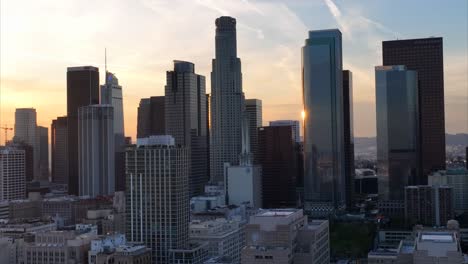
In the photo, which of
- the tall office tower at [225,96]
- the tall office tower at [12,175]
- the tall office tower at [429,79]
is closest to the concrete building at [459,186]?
the tall office tower at [429,79]

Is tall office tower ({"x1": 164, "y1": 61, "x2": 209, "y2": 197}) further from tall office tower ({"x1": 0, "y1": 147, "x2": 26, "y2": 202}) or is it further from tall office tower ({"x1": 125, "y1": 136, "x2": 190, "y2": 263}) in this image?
tall office tower ({"x1": 125, "y1": 136, "x2": 190, "y2": 263})

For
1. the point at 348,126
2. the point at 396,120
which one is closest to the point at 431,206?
the point at 396,120

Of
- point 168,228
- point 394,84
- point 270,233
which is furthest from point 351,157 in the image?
point 270,233

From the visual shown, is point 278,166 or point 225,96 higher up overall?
point 225,96

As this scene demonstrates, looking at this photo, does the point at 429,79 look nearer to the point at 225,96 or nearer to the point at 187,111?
the point at 225,96

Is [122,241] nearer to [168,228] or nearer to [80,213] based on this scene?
[168,228]

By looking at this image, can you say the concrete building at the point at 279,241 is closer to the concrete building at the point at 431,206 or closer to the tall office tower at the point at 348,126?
the concrete building at the point at 431,206
